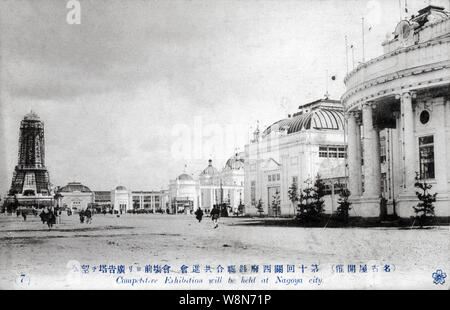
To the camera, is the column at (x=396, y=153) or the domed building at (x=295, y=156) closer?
the column at (x=396, y=153)

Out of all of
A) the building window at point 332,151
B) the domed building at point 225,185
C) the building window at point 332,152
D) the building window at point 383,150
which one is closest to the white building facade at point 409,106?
the building window at point 383,150

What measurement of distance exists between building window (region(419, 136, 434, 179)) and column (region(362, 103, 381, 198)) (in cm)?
265

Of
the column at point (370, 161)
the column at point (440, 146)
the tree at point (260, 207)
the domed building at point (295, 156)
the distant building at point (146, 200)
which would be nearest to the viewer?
the column at point (440, 146)

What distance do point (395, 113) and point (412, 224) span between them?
350 inches

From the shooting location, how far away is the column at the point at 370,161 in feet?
93.1

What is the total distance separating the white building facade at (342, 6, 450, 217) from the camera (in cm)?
2491

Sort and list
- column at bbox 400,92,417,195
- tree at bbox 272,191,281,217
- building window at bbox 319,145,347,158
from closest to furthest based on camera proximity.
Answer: column at bbox 400,92,417,195 < building window at bbox 319,145,347,158 < tree at bbox 272,191,281,217

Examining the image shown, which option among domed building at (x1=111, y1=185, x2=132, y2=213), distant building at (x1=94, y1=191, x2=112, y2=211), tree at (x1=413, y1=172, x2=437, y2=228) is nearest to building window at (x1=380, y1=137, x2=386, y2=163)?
tree at (x1=413, y1=172, x2=437, y2=228)

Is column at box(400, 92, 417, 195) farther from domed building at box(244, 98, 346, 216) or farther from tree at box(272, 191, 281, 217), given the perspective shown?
tree at box(272, 191, 281, 217)

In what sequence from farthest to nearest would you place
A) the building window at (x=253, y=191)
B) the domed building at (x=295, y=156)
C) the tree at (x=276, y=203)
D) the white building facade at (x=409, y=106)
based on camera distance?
the building window at (x=253, y=191), the tree at (x=276, y=203), the domed building at (x=295, y=156), the white building facade at (x=409, y=106)

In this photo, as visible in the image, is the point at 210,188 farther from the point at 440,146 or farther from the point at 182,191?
the point at 440,146

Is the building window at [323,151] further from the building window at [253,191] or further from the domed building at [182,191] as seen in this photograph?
the domed building at [182,191]

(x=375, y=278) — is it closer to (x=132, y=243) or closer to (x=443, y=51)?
(x=132, y=243)

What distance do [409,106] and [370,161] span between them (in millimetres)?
4296
